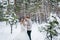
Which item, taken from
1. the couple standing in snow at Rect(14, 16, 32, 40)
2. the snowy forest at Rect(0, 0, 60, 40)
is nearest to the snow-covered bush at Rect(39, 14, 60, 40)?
the snowy forest at Rect(0, 0, 60, 40)

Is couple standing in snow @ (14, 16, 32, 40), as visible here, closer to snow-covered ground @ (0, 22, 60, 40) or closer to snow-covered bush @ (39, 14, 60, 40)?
snow-covered ground @ (0, 22, 60, 40)

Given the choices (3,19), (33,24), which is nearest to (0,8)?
(3,19)

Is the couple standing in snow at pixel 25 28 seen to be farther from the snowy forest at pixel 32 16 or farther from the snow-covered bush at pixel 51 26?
the snow-covered bush at pixel 51 26

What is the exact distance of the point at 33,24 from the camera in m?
5.50

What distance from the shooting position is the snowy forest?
546 centimetres

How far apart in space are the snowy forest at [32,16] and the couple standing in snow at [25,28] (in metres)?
0.05

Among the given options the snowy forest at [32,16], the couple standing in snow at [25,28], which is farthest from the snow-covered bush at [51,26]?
the couple standing in snow at [25,28]

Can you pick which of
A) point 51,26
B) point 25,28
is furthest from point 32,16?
point 51,26

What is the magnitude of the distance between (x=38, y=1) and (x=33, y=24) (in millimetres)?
357

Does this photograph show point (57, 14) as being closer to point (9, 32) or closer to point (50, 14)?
point (50, 14)

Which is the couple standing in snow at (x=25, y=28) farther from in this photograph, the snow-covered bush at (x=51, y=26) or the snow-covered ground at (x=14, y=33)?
the snow-covered bush at (x=51, y=26)

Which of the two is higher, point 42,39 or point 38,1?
point 38,1

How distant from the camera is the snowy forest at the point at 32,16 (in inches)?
215

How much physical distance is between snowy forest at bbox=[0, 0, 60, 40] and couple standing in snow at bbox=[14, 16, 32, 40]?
5 centimetres
